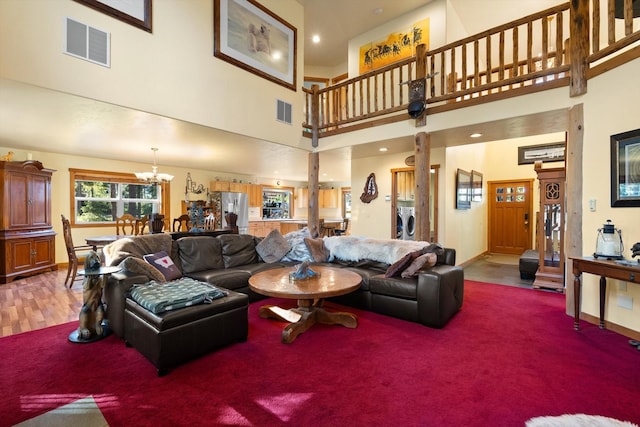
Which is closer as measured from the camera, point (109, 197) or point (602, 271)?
point (602, 271)

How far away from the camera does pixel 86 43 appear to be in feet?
9.50

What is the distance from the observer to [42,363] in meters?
2.26

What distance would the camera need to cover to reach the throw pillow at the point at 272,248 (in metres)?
4.35

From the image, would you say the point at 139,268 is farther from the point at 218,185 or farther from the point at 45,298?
A: the point at 218,185

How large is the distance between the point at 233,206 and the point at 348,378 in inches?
282

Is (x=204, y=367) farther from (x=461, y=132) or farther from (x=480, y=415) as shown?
(x=461, y=132)

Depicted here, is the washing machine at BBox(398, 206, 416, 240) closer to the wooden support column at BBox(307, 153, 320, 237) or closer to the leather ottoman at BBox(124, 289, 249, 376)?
the wooden support column at BBox(307, 153, 320, 237)

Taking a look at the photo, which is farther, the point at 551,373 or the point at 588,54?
the point at 588,54

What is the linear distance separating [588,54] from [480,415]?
153 inches

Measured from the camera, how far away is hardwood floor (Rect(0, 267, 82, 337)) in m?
3.07

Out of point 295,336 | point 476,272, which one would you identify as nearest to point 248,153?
point 295,336

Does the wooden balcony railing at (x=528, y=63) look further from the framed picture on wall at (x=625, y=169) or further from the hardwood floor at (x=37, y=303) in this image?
the hardwood floor at (x=37, y=303)

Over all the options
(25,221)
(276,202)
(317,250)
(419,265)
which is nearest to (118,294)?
(317,250)

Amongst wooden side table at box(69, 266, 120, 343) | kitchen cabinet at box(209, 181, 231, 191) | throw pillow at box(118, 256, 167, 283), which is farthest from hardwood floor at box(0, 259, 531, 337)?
kitchen cabinet at box(209, 181, 231, 191)
